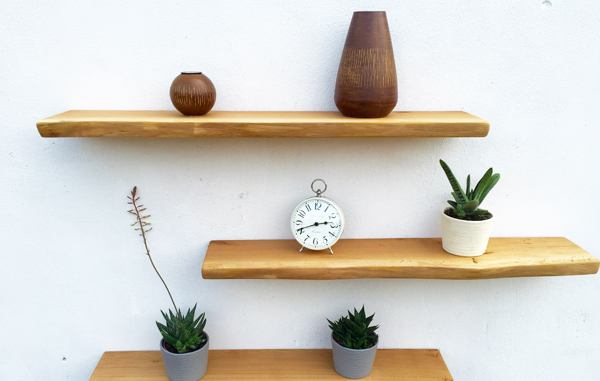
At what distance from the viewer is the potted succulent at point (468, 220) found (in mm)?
844

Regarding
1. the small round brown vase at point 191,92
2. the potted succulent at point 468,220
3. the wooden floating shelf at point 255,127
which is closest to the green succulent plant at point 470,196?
the potted succulent at point 468,220

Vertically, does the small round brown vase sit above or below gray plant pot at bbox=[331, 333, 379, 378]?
above

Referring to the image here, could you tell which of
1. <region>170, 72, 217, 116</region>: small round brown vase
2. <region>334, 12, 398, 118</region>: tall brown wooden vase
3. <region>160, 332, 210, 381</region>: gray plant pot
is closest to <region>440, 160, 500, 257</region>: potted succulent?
<region>334, 12, 398, 118</region>: tall brown wooden vase

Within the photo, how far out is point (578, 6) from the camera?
0.84 metres

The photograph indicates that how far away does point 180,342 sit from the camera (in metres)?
0.90

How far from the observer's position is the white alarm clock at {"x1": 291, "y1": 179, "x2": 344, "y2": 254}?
878 mm

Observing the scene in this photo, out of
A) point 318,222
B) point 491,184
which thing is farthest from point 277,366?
point 491,184

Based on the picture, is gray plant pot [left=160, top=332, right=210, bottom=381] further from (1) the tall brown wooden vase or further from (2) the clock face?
(1) the tall brown wooden vase

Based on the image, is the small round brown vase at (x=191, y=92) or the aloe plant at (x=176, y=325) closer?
the small round brown vase at (x=191, y=92)

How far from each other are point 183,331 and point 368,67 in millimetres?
649

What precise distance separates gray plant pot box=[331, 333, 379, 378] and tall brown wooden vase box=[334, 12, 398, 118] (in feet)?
1.61

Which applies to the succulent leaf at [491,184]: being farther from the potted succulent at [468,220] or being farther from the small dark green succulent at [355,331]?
the small dark green succulent at [355,331]

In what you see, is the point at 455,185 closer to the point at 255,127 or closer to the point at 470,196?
the point at 470,196

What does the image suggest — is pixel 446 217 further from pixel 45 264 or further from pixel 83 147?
pixel 45 264
